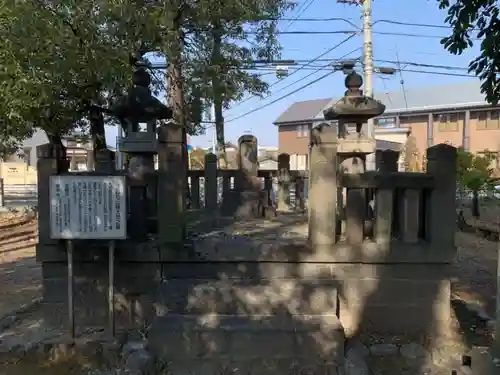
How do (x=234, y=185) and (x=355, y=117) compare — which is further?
(x=234, y=185)

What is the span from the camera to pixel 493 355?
3615 millimetres

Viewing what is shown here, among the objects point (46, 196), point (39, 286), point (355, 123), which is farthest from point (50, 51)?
point (355, 123)

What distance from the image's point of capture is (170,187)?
5250 millimetres

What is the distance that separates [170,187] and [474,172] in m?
12.6

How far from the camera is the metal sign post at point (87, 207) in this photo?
464cm

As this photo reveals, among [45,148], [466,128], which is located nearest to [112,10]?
[45,148]

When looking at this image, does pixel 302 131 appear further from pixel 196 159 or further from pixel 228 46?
pixel 228 46

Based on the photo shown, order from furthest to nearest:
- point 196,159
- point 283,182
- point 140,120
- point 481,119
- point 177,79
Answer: point 196,159
point 481,119
point 283,182
point 177,79
point 140,120

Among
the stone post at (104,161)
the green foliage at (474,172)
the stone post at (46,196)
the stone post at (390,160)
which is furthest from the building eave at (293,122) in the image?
the stone post at (46,196)

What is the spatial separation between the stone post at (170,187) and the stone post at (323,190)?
54.2 inches

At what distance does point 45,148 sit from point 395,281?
3.91 m

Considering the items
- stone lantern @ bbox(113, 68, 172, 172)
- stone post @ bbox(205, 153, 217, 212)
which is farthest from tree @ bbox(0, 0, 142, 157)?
stone post @ bbox(205, 153, 217, 212)

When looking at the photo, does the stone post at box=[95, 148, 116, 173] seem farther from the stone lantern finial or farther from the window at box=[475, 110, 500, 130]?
the window at box=[475, 110, 500, 130]

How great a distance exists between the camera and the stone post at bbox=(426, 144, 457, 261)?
516 cm
